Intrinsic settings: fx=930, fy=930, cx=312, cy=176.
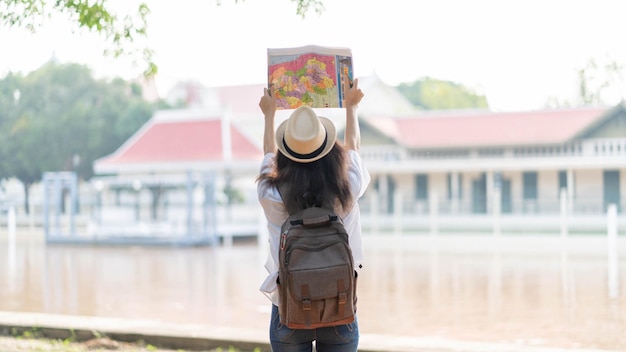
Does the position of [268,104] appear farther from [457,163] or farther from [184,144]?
[184,144]

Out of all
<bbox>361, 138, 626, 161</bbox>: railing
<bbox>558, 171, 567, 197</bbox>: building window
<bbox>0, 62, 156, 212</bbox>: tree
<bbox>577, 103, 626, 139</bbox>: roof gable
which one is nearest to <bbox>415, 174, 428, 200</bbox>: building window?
<bbox>361, 138, 626, 161</bbox>: railing

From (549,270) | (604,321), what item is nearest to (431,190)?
(549,270)

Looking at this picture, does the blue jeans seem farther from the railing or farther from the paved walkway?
the railing

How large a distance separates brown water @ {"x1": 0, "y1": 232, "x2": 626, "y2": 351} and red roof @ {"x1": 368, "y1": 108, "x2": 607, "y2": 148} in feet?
29.0

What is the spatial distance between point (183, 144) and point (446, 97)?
2599 cm

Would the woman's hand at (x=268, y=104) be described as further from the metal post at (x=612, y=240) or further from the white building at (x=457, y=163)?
the white building at (x=457, y=163)

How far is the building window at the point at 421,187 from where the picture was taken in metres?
31.6

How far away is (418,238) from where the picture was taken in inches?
1067

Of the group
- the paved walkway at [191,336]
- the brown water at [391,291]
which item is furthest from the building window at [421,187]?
the paved walkway at [191,336]

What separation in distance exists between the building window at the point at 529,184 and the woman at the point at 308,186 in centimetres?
2762

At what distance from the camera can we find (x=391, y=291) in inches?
501

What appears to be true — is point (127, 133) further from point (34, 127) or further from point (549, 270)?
point (549, 270)

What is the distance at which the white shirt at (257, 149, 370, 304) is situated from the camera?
2814 millimetres

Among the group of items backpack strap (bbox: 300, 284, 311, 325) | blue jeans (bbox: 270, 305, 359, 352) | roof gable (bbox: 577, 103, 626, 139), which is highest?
roof gable (bbox: 577, 103, 626, 139)
